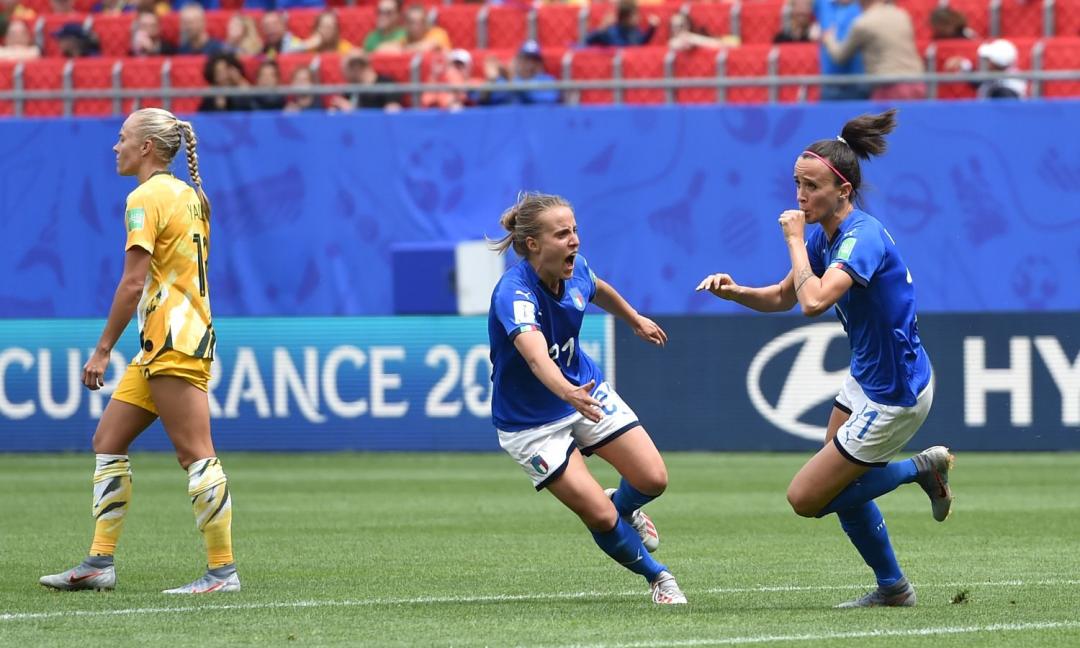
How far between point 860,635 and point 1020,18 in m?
13.1

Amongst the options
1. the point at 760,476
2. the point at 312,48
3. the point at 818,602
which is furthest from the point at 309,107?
the point at 818,602

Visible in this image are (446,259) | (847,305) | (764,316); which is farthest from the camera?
(446,259)

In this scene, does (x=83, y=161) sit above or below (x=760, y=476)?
above

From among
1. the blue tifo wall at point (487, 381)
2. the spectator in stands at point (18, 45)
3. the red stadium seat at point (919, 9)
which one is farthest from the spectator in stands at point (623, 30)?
the spectator in stands at point (18, 45)

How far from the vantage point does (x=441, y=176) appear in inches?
737

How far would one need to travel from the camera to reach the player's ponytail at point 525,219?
24.0 feet

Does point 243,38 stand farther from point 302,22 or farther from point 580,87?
point 580,87

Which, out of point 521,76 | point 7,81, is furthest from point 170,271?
point 7,81

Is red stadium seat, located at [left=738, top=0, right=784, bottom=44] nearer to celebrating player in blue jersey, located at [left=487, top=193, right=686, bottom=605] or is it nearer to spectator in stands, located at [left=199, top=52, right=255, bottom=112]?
spectator in stands, located at [left=199, top=52, right=255, bottom=112]

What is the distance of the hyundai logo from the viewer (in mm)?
15945

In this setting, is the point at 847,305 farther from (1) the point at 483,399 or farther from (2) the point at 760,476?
(1) the point at 483,399

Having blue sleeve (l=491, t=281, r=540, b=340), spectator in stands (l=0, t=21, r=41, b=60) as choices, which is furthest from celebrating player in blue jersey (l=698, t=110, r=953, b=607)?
spectator in stands (l=0, t=21, r=41, b=60)

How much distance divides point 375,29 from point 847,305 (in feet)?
44.8

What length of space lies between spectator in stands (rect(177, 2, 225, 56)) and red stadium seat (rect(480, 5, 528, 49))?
9.93 feet
